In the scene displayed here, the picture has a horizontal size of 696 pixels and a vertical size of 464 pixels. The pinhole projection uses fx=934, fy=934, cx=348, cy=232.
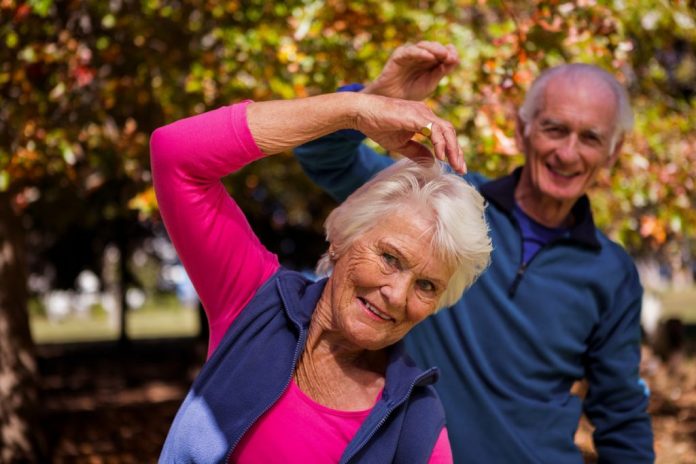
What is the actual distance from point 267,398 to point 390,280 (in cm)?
40

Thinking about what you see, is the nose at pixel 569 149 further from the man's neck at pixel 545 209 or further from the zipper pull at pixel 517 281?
the zipper pull at pixel 517 281

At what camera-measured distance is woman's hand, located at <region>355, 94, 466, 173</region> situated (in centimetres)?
210

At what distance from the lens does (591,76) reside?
312 centimetres

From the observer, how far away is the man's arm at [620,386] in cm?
294

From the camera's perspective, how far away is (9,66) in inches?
226

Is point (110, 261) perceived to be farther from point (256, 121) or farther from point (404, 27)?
point (256, 121)

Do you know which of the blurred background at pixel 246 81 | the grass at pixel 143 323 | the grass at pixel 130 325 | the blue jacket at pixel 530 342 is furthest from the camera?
the grass at pixel 130 325

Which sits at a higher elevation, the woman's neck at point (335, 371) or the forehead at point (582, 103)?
the forehead at point (582, 103)

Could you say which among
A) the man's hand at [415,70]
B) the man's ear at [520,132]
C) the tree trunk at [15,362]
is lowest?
the tree trunk at [15,362]

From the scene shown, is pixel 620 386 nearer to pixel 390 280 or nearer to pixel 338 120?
pixel 390 280

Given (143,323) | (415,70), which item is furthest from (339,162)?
Answer: (143,323)

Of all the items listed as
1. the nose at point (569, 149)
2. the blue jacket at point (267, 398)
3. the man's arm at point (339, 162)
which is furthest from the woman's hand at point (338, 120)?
the nose at point (569, 149)

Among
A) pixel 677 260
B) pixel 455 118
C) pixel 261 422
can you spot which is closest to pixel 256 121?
pixel 261 422

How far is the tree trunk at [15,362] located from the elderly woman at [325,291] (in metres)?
6.61
